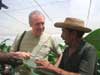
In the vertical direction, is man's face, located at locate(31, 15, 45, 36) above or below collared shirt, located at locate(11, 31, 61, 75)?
above

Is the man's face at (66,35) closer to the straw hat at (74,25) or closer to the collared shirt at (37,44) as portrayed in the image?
the straw hat at (74,25)

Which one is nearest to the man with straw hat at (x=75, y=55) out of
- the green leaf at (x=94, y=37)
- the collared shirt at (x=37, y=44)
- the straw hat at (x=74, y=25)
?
the straw hat at (x=74, y=25)

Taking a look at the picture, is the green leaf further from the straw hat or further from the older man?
the straw hat

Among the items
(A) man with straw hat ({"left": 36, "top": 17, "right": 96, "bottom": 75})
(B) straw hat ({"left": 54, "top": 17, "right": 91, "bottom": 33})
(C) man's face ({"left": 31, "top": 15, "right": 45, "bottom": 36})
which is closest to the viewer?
(A) man with straw hat ({"left": 36, "top": 17, "right": 96, "bottom": 75})

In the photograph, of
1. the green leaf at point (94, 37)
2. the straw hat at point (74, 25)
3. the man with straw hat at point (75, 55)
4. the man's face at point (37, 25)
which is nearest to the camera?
the man with straw hat at point (75, 55)

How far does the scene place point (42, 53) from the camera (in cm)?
448

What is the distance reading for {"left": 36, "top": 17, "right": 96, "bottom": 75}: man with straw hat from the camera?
11.1 ft

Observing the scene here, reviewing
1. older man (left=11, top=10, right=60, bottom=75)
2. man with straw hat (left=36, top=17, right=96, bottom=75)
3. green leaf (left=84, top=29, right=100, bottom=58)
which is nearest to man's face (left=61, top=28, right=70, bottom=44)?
man with straw hat (left=36, top=17, right=96, bottom=75)

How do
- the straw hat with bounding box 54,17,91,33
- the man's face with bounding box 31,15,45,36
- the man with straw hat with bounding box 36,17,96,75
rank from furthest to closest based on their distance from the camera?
the man's face with bounding box 31,15,45,36, the straw hat with bounding box 54,17,91,33, the man with straw hat with bounding box 36,17,96,75

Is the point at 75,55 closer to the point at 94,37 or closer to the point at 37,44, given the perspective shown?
the point at 94,37

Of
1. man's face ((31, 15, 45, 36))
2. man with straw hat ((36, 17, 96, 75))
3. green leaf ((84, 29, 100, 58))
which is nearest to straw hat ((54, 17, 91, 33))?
man with straw hat ((36, 17, 96, 75))

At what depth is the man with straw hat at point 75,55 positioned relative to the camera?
11.1ft

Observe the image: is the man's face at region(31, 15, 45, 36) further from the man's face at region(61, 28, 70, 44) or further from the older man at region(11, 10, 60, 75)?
the man's face at region(61, 28, 70, 44)

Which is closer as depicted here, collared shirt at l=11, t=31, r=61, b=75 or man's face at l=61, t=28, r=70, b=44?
man's face at l=61, t=28, r=70, b=44
